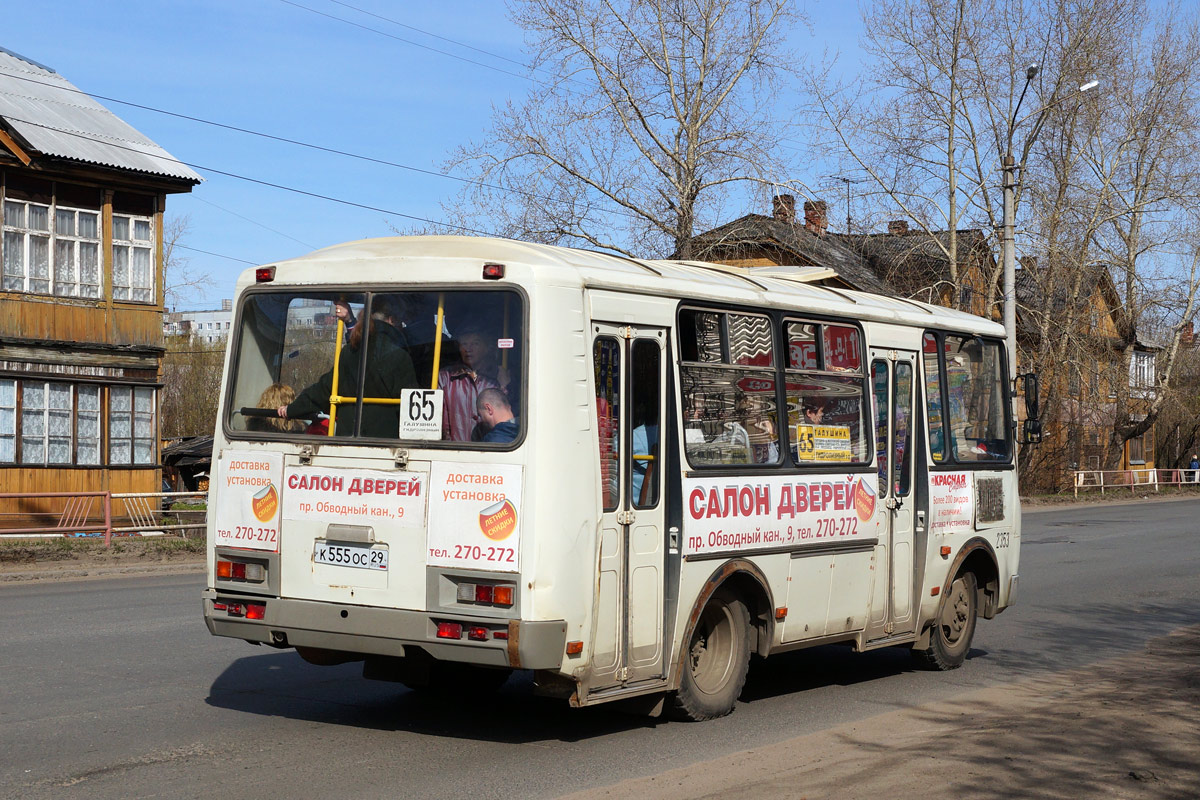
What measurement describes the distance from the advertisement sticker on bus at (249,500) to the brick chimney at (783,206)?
23410 mm

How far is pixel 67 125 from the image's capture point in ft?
97.1

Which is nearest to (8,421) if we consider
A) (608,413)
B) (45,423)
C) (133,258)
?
(45,423)

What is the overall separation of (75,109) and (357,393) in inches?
1049

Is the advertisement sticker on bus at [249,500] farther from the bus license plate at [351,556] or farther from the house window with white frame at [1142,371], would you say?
the house window with white frame at [1142,371]

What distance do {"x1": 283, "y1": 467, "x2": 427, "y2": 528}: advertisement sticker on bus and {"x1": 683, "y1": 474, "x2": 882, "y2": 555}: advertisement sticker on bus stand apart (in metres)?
1.74

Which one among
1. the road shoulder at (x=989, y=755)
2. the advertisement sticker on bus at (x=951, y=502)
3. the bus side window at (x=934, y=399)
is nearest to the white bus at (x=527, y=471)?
the road shoulder at (x=989, y=755)

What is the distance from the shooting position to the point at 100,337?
95.6 feet

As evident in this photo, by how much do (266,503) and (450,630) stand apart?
1451 mm

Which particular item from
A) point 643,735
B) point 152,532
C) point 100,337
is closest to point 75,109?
point 100,337

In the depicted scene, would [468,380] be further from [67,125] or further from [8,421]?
[67,125]

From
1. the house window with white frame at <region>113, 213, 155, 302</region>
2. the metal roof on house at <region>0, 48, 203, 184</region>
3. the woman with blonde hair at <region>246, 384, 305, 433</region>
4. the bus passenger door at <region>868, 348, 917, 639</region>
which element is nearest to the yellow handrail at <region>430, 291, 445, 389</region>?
the woman with blonde hair at <region>246, 384, 305, 433</region>

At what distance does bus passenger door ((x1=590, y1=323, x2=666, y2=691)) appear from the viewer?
300 inches

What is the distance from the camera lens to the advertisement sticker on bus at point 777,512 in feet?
27.5

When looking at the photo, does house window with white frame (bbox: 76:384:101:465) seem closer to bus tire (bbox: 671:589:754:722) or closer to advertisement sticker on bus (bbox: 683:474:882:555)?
advertisement sticker on bus (bbox: 683:474:882:555)
